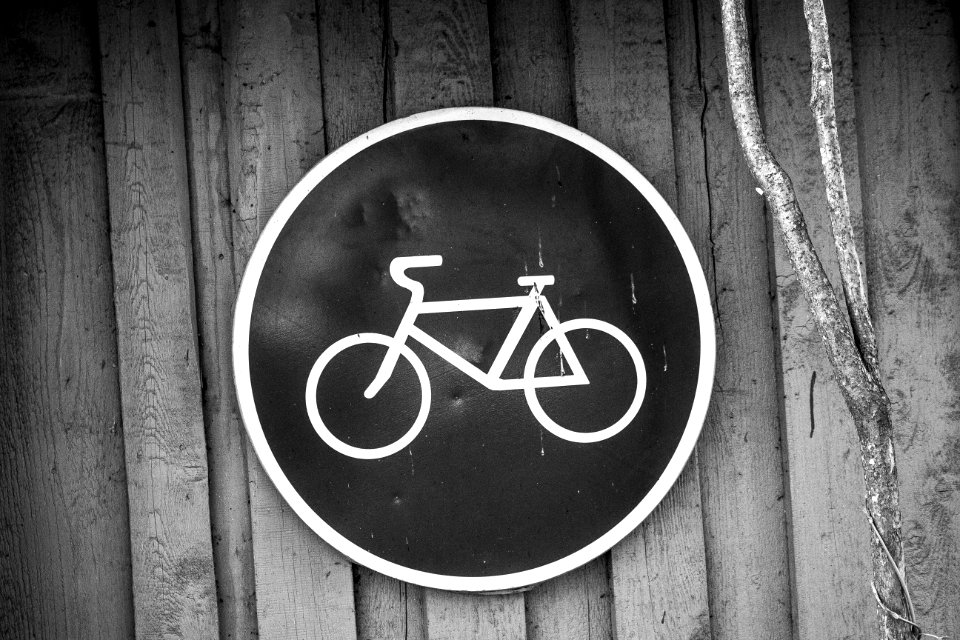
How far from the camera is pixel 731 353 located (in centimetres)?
201

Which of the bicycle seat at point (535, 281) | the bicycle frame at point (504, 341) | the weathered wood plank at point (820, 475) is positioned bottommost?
the weathered wood plank at point (820, 475)

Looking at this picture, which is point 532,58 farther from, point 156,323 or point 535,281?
point 156,323

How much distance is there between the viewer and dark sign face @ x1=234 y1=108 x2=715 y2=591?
1803 mm

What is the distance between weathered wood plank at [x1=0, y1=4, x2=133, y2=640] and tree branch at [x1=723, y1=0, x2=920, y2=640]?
4.86 ft

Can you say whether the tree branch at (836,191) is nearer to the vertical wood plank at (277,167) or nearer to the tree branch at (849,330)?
the tree branch at (849,330)

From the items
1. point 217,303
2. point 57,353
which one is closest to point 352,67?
point 217,303

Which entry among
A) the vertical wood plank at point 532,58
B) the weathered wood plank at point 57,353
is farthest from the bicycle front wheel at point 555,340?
the weathered wood plank at point 57,353

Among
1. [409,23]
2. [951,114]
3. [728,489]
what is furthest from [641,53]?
[728,489]

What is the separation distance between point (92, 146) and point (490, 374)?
1.08 m

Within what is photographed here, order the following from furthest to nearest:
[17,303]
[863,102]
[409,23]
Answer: [863,102] → [409,23] → [17,303]

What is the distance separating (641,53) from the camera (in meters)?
2.01

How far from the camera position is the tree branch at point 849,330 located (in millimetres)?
1278

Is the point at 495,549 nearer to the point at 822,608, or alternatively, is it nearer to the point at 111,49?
the point at 822,608

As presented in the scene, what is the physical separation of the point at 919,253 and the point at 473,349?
1190 millimetres
